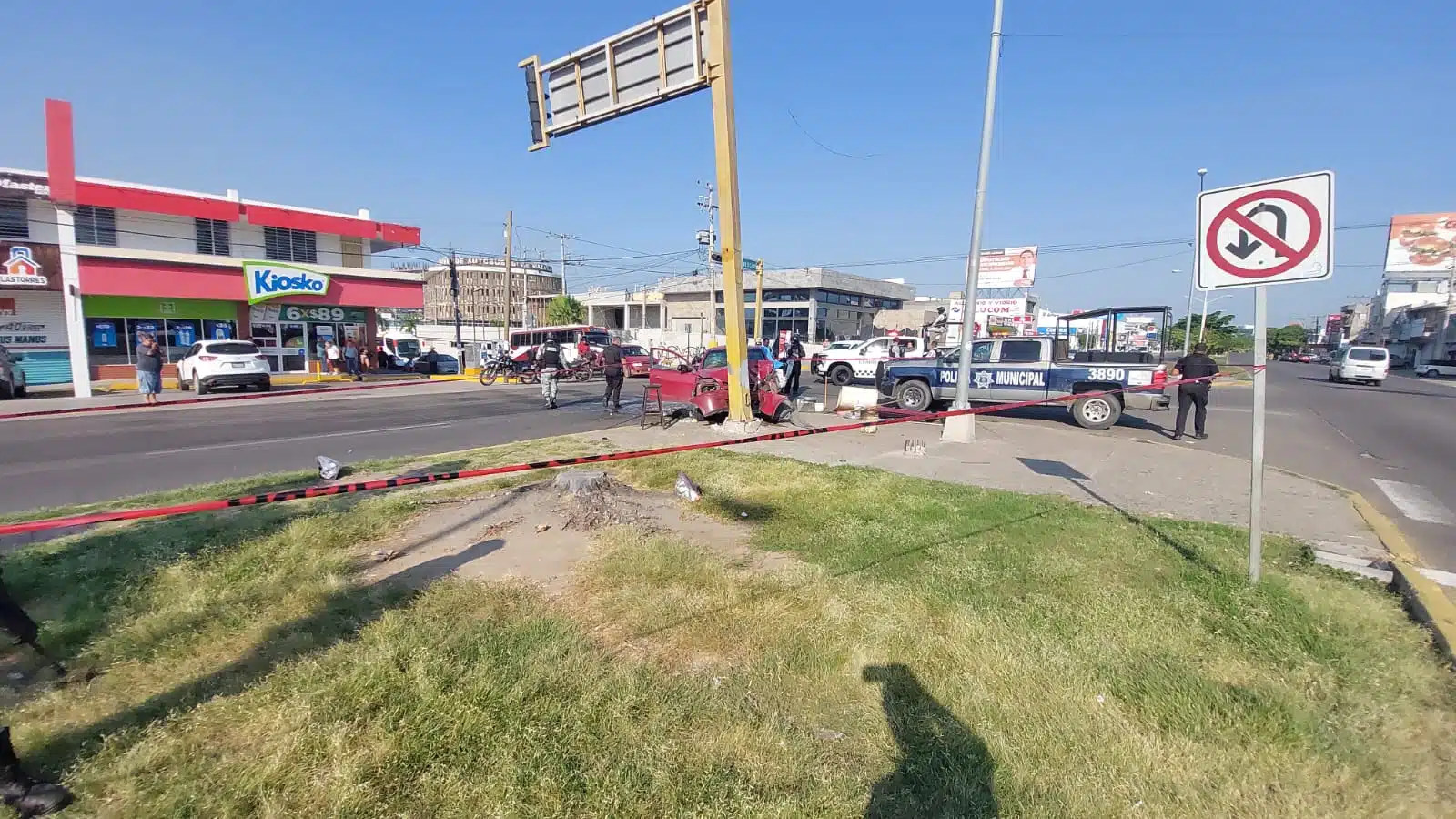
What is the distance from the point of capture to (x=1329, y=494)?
7641mm

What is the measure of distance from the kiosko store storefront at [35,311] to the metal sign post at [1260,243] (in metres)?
29.7

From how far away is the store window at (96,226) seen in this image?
2158 cm

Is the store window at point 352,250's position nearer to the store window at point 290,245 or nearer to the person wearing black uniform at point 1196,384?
the store window at point 290,245

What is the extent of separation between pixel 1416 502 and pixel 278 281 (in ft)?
99.3

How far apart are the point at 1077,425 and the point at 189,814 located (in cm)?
1470

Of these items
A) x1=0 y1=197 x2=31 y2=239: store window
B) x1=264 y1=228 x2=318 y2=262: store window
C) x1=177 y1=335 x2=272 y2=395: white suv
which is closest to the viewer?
x1=177 y1=335 x2=272 y2=395: white suv

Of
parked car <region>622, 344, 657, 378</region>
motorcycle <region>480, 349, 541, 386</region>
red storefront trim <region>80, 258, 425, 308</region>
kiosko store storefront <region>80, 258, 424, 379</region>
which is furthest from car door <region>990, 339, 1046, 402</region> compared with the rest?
kiosko store storefront <region>80, 258, 424, 379</region>

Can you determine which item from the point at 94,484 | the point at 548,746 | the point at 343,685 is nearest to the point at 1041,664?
the point at 548,746

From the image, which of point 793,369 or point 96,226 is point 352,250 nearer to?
point 96,226

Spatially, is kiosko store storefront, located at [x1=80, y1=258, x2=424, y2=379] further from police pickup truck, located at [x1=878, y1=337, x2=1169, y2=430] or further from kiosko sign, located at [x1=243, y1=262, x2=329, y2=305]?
police pickup truck, located at [x1=878, y1=337, x2=1169, y2=430]

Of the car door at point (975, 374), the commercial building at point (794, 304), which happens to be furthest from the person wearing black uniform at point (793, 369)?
the commercial building at point (794, 304)

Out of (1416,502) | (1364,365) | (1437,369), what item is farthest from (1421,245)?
(1416,502)

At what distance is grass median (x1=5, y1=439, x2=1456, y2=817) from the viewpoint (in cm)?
259

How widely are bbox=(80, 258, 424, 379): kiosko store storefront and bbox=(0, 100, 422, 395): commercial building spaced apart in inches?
1.5
